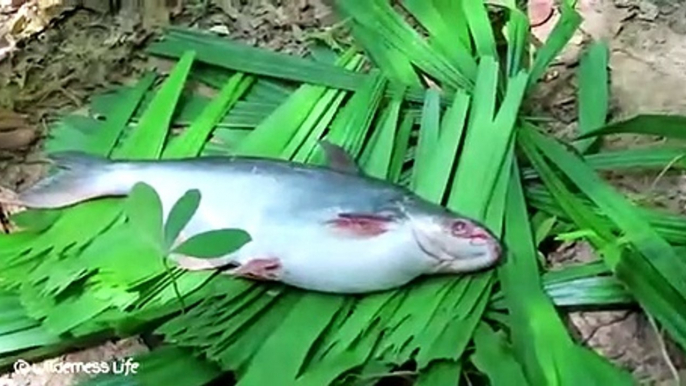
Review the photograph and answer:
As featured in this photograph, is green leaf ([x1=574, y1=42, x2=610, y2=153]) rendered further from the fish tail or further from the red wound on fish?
the fish tail

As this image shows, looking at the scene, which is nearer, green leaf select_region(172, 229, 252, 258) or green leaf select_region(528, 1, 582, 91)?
green leaf select_region(172, 229, 252, 258)

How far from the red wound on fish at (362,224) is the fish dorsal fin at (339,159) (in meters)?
0.10

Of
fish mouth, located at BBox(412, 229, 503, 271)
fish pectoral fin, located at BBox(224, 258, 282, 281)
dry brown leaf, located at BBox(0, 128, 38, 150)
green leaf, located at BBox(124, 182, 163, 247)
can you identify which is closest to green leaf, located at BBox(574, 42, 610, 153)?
fish mouth, located at BBox(412, 229, 503, 271)

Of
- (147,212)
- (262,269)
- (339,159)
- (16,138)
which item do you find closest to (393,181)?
(339,159)

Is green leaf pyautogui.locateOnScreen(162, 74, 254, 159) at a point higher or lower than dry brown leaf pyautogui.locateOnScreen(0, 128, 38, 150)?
higher

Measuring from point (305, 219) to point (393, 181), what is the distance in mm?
147

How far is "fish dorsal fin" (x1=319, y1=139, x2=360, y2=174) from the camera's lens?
4.95ft

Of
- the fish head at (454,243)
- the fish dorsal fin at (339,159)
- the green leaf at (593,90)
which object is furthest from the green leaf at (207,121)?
the green leaf at (593,90)

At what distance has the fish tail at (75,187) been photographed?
1.49 m

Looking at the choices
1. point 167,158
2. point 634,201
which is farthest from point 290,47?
point 634,201

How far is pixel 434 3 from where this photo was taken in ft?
5.62

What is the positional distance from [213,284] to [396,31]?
18.9 inches

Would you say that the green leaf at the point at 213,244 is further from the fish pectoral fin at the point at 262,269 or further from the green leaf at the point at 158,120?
the green leaf at the point at 158,120

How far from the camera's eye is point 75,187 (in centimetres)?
150
